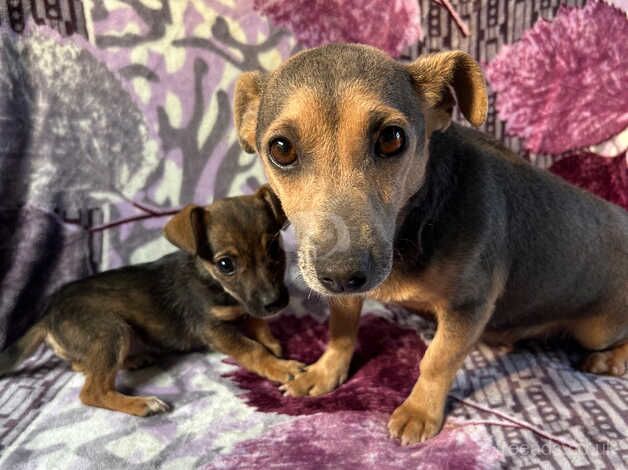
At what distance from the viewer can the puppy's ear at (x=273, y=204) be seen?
2943 mm

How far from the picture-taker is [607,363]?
9.29ft

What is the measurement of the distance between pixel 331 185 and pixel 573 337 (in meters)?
1.81

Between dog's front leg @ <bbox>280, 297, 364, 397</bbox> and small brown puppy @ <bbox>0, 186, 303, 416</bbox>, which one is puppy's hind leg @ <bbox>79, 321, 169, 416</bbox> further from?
dog's front leg @ <bbox>280, 297, 364, 397</bbox>

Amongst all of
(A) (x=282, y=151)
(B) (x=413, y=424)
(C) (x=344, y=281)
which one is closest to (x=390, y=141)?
(A) (x=282, y=151)

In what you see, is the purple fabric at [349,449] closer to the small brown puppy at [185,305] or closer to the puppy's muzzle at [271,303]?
the small brown puppy at [185,305]

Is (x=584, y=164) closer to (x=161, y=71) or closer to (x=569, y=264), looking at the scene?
(x=569, y=264)

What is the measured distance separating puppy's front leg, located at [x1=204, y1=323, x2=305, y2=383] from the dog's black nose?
1.08 metres

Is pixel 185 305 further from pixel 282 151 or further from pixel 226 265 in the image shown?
pixel 282 151

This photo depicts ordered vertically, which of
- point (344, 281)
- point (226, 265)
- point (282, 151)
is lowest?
point (226, 265)

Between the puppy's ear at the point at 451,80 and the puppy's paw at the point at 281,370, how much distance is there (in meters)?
1.42

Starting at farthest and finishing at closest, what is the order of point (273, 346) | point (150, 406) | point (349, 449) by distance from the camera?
point (273, 346), point (150, 406), point (349, 449)

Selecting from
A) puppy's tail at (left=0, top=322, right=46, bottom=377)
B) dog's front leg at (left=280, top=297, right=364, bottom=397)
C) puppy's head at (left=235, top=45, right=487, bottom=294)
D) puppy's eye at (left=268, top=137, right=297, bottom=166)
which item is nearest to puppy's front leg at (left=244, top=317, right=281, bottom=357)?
dog's front leg at (left=280, top=297, right=364, bottom=397)

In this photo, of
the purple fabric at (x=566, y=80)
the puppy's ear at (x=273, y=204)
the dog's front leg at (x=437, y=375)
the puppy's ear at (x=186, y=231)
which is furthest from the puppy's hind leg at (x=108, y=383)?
the purple fabric at (x=566, y=80)

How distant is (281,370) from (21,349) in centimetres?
131
